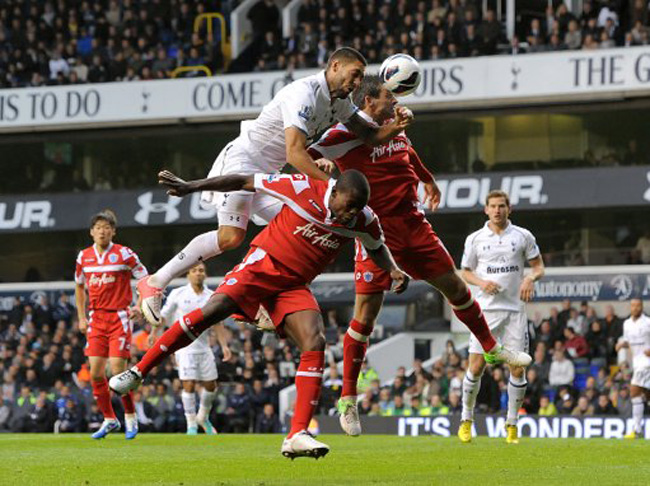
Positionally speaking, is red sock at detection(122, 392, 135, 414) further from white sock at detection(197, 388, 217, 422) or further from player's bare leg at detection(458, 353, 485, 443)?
player's bare leg at detection(458, 353, 485, 443)

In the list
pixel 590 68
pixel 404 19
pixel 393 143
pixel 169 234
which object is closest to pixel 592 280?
pixel 590 68

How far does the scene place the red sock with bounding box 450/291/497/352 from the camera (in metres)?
12.4

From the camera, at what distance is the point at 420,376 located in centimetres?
2555

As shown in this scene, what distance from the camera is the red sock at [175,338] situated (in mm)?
10133

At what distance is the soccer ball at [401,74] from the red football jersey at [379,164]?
45 cm

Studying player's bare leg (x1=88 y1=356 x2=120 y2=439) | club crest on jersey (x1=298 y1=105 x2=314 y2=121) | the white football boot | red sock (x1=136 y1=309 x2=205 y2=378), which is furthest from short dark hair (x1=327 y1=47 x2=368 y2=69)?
player's bare leg (x1=88 y1=356 x2=120 y2=439)

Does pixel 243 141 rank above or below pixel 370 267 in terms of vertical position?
above

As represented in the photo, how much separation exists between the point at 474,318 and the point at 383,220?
134 cm

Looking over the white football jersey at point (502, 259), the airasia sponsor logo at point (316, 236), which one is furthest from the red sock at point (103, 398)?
the airasia sponsor logo at point (316, 236)

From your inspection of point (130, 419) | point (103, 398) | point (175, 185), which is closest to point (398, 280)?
point (175, 185)

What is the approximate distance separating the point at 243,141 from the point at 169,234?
2397 centimetres

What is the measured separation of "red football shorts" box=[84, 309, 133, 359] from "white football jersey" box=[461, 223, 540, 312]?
420cm

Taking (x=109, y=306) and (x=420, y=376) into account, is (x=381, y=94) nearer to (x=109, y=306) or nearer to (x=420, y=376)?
(x=109, y=306)

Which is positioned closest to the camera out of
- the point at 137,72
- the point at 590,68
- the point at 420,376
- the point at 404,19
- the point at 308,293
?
the point at 308,293
